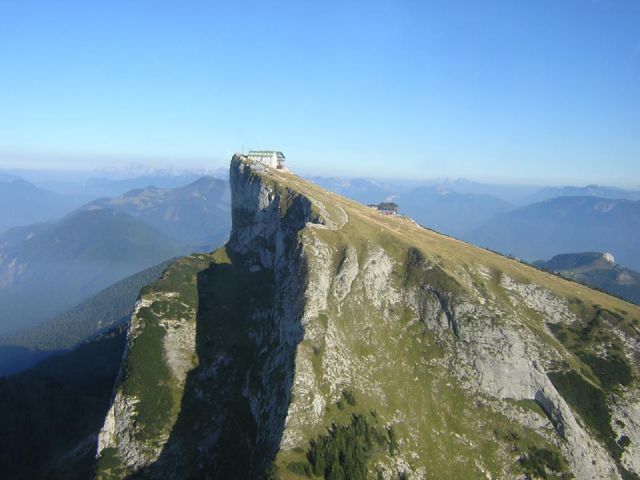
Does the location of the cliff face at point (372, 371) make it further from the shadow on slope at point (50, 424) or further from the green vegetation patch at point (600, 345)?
the shadow on slope at point (50, 424)

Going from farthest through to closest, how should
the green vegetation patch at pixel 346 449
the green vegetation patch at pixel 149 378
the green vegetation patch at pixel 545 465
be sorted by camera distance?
the green vegetation patch at pixel 149 378
the green vegetation patch at pixel 545 465
the green vegetation patch at pixel 346 449

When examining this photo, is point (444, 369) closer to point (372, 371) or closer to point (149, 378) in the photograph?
point (372, 371)

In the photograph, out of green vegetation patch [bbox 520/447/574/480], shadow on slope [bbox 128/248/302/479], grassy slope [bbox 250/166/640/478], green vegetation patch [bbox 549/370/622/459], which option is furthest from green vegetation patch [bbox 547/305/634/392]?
shadow on slope [bbox 128/248/302/479]

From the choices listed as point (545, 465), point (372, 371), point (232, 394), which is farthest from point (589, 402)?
point (232, 394)

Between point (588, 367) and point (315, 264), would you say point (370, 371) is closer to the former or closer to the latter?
point (315, 264)

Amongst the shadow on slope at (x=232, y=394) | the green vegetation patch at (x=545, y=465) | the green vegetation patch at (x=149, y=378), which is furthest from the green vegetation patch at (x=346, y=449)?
the green vegetation patch at (x=149, y=378)

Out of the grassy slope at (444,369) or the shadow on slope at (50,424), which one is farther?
the shadow on slope at (50,424)

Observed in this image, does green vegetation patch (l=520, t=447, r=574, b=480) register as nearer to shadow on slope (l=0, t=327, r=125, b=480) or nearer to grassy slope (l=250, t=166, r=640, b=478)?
grassy slope (l=250, t=166, r=640, b=478)
